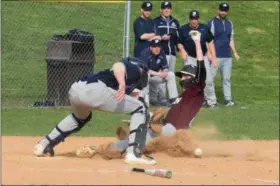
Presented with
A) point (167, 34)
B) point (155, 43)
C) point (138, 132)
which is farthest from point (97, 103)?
point (167, 34)

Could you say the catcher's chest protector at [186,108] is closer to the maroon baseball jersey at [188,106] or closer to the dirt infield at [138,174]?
the maroon baseball jersey at [188,106]

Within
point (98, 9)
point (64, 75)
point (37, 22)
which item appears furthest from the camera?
point (98, 9)

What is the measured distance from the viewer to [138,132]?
9.44 metres

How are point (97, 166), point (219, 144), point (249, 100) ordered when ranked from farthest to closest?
point (249, 100) < point (219, 144) < point (97, 166)

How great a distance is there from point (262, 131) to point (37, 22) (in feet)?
27.5

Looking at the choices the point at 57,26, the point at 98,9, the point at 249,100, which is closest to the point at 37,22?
the point at 57,26

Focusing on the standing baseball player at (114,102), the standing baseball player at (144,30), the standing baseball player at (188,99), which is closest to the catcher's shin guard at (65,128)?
the standing baseball player at (114,102)

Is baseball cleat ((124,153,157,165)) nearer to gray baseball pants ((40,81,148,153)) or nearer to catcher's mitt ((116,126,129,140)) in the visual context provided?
gray baseball pants ((40,81,148,153))

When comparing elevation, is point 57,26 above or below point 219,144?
above

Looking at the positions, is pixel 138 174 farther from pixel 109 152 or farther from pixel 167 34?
pixel 167 34

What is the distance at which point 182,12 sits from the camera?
24.5 meters

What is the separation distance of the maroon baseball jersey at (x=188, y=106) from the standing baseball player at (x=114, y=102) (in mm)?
976

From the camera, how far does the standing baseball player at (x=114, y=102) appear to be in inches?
364

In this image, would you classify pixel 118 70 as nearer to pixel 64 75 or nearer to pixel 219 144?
pixel 219 144
